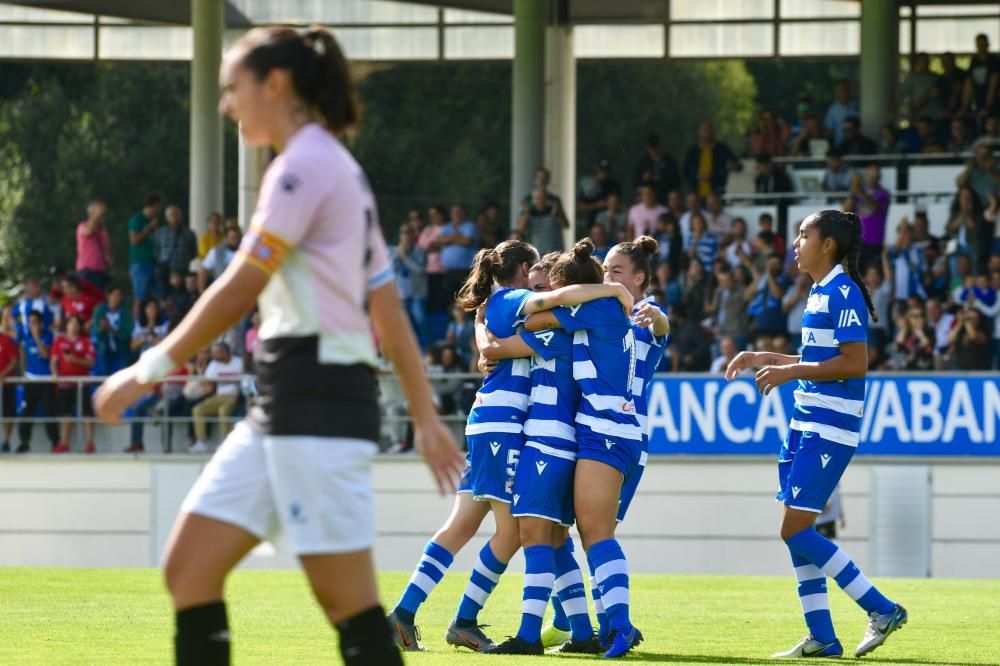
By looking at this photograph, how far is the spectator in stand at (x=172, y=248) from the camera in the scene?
22.8m

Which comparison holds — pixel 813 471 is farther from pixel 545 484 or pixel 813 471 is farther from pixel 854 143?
pixel 854 143

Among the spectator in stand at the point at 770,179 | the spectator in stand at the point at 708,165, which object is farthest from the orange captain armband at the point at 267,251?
the spectator in stand at the point at 708,165

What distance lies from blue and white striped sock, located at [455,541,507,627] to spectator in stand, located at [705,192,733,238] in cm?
1339

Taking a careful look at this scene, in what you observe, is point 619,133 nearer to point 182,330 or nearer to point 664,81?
point 664,81

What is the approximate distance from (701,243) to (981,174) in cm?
340

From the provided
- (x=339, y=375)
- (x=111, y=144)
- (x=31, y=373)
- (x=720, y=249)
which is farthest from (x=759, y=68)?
(x=339, y=375)

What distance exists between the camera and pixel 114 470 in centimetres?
2064

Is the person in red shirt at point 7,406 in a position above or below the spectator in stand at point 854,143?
below

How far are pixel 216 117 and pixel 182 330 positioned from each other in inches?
891

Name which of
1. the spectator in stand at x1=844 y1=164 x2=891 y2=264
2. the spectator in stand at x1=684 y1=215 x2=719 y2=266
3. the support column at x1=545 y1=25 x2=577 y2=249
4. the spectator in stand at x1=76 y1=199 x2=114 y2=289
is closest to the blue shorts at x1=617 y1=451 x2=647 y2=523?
the spectator in stand at x1=844 y1=164 x2=891 y2=264

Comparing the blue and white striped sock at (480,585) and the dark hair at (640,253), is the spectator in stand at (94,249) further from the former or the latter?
the blue and white striped sock at (480,585)

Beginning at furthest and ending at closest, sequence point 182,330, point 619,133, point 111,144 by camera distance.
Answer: point 111,144 < point 619,133 < point 182,330

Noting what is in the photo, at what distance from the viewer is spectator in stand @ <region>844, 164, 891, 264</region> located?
810 inches

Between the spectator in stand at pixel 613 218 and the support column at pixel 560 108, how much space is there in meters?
3.19
